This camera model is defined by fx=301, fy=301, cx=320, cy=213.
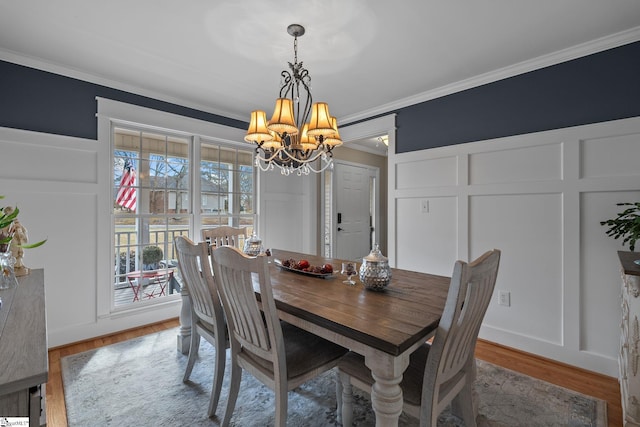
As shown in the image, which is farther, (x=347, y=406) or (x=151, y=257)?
(x=151, y=257)

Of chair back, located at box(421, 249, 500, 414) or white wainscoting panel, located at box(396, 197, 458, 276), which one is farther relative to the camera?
white wainscoting panel, located at box(396, 197, 458, 276)

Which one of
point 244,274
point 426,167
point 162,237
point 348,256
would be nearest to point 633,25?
point 426,167

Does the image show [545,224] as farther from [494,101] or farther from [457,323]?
[457,323]

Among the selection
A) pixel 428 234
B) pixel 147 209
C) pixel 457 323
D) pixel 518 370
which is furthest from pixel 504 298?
pixel 147 209

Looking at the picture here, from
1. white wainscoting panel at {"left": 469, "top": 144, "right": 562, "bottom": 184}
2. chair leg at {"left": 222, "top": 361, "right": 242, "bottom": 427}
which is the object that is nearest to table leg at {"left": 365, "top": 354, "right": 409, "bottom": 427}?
chair leg at {"left": 222, "top": 361, "right": 242, "bottom": 427}

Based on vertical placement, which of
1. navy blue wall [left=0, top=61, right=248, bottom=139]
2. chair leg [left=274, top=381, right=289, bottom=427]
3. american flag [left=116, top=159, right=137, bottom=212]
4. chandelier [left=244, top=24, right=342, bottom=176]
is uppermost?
navy blue wall [left=0, top=61, right=248, bottom=139]

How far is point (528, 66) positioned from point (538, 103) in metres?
0.32

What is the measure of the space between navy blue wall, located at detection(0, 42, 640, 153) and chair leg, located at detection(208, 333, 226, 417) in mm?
2310

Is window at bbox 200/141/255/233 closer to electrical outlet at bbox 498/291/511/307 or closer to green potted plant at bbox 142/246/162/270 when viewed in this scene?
green potted plant at bbox 142/246/162/270

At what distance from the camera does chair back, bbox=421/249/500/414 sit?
1129 millimetres

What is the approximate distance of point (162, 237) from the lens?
10.9ft

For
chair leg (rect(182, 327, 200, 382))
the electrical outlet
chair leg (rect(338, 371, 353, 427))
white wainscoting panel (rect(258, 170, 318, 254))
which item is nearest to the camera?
chair leg (rect(338, 371, 353, 427))

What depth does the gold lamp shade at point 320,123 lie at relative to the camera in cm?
197

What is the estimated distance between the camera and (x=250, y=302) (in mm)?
1358
